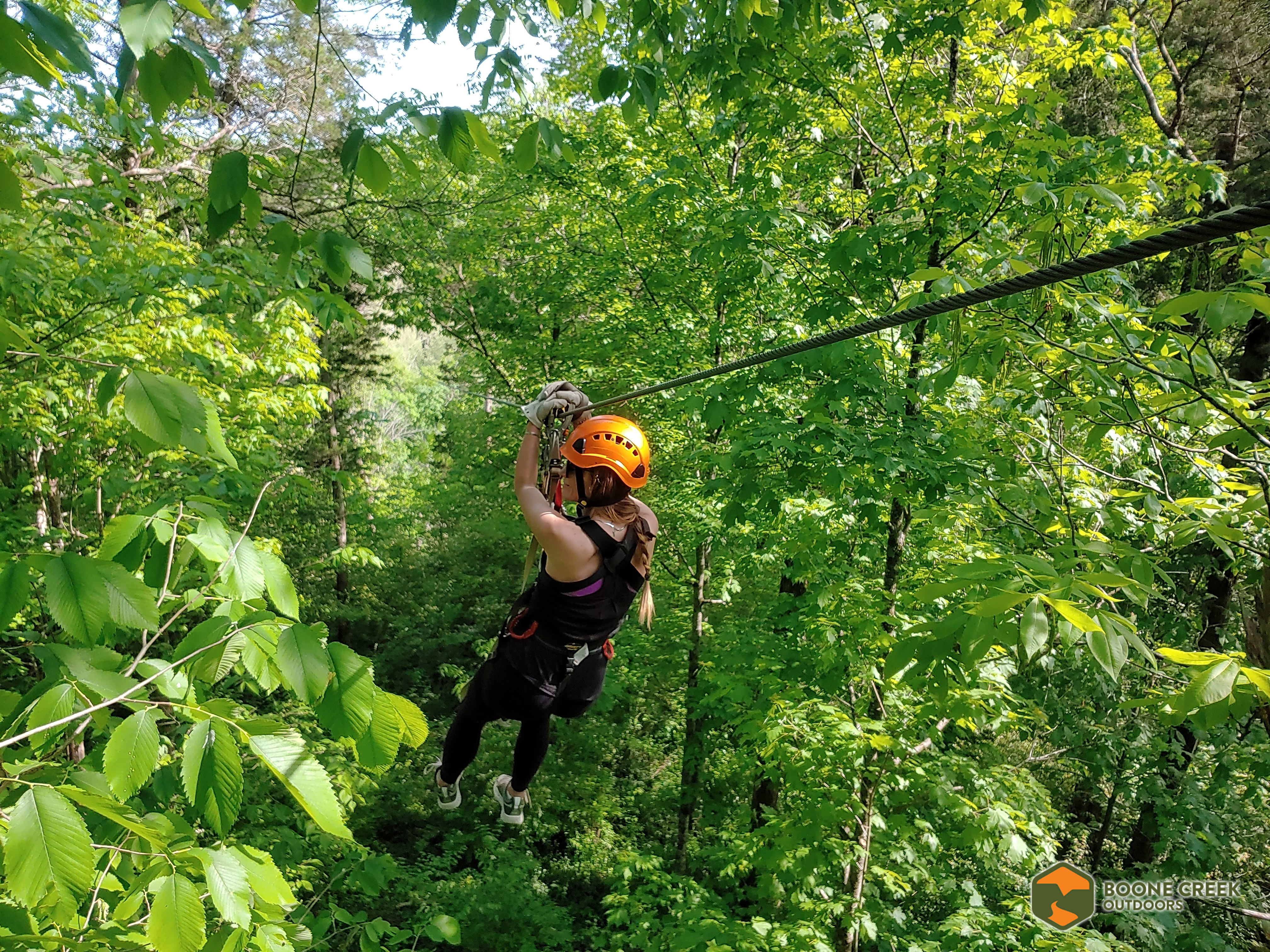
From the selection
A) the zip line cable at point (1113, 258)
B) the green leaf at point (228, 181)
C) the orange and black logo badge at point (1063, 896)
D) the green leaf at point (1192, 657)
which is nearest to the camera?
the zip line cable at point (1113, 258)

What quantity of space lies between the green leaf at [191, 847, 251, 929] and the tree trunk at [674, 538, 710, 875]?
720 centimetres

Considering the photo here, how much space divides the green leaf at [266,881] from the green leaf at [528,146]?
1.87m

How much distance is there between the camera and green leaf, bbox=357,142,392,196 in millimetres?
1585

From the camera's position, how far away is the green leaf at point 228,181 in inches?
58.0

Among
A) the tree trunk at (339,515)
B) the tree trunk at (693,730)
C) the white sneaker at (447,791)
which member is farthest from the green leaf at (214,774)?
the tree trunk at (339,515)

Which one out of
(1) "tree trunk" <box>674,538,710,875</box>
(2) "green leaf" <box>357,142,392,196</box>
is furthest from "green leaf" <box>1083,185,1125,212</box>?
(1) "tree trunk" <box>674,538,710,875</box>

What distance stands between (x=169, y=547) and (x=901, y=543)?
4964 millimetres

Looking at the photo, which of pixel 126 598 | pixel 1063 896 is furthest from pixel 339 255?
pixel 1063 896

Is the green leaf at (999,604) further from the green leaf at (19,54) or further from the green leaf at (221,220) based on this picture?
the green leaf at (19,54)

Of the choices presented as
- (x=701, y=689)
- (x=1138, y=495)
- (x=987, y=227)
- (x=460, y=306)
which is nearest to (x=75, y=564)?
(x=1138, y=495)

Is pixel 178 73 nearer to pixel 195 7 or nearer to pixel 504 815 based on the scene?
pixel 195 7

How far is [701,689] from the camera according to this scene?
26.7 ft

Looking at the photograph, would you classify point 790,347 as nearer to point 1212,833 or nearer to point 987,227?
point 987,227

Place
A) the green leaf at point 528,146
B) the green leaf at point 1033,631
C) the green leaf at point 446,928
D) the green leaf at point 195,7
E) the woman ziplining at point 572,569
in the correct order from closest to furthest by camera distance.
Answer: the green leaf at point 195,7, the green leaf at point 1033,631, the green leaf at point 528,146, the woman ziplining at point 572,569, the green leaf at point 446,928
